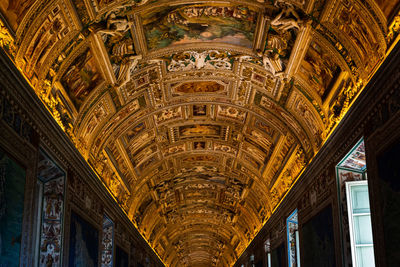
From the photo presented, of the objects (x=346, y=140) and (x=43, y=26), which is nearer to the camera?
(x=43, y=26)

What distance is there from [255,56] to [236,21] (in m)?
1.94

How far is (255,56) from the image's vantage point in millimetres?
17172

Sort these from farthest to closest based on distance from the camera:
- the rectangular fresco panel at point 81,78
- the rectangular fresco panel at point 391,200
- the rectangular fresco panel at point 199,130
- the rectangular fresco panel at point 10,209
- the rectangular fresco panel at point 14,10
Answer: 1. the rectangular fresco panel at point 199,130
2. the rectangular fresco panel at point 81,78
3. the rectangular fresco panel at point 14,10
4. the rectangular fresco panel at point 391,200
5. the rectangular fresco panel at point 10,209

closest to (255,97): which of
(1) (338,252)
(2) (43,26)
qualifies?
(1) (338,252)

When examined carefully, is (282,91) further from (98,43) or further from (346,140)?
(98,43)

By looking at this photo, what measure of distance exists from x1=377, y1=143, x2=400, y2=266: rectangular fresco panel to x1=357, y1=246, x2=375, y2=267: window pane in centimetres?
334

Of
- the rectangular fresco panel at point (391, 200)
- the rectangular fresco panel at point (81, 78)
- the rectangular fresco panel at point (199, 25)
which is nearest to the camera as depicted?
the rectangular fresco panel at point (391, 200)

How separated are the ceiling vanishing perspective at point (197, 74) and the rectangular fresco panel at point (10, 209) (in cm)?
271

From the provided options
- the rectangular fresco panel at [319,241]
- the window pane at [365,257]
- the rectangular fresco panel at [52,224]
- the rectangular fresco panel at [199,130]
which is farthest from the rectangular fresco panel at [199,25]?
the rectangular fresco panel at [199,130]

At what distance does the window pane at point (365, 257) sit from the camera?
13656 millimetres

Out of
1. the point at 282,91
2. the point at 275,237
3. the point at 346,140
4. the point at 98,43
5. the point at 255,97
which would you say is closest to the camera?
the point at 346,140

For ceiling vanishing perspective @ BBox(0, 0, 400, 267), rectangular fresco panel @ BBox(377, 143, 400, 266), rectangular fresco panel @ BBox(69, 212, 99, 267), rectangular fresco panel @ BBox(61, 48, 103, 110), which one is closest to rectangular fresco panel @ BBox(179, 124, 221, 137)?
ceiling vanishing perspective @ BBox(0, 0, 400, 267)

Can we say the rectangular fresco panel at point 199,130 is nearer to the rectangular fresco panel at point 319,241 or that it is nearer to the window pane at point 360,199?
the rectangular fresco panel at point 319,241

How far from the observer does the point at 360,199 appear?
14.2 meters
